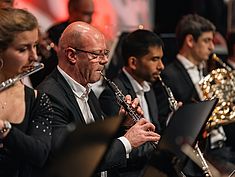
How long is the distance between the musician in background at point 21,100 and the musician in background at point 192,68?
183 cm

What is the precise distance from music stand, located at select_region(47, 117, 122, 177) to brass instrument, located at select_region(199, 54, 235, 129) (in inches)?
105

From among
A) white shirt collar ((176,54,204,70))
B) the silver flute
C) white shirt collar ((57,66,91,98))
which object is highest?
white shirt collar ((57,66,91,98))

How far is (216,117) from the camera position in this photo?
5223 millimetres

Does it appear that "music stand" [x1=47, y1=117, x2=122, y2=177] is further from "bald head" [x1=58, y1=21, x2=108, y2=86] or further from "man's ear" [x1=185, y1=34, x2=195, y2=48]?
"man's ear" [x1=185, y1=34, x2=195, y2=48]

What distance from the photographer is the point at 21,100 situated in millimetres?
3371

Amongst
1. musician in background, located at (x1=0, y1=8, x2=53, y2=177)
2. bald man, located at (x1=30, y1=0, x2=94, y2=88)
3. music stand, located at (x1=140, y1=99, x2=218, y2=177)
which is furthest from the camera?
bald man, located at (x1=30, y1=0, x2=94, y2=88)

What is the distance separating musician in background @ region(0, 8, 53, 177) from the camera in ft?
10.8

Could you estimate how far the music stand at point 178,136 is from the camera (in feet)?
10.2

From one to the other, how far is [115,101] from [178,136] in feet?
3.91

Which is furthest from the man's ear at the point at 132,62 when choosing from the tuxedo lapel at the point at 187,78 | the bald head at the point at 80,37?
the bald head at the point at 80,37

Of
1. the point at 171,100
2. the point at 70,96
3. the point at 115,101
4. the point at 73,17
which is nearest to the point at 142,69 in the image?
the point at 171,100

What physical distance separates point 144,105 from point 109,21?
2235 millimetres

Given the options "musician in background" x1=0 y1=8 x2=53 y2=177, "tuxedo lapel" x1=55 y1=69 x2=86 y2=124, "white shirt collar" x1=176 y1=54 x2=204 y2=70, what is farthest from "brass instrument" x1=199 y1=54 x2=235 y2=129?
"musician in background" x1=0 y1=8 x2=53 y2=177

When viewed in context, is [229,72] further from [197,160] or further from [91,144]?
[91,144]
